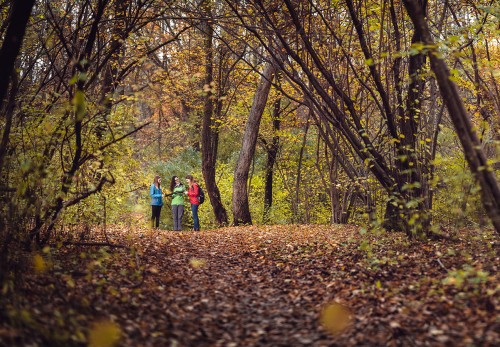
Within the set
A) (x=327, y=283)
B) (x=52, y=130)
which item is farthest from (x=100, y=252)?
(x=327, y=283)

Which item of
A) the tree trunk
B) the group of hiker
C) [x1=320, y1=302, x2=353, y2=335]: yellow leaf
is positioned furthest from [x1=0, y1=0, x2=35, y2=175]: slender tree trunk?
the tree trunk

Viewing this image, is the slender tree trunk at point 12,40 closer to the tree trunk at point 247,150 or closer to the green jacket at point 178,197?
the green jacket at point 178,197

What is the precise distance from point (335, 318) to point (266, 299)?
53.5 inches

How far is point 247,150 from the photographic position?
18453mm

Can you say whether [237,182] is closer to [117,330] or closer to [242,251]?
[242,251]

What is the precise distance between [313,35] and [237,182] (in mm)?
7045

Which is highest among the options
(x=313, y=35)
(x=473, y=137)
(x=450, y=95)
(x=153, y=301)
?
(x=313, y=35)

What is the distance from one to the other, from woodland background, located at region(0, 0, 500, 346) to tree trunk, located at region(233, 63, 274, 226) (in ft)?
0.18

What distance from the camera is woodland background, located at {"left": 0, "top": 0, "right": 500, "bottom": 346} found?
20.7 ft

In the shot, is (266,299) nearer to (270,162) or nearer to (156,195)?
(156,195)

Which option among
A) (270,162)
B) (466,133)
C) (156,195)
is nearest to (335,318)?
(466,133)

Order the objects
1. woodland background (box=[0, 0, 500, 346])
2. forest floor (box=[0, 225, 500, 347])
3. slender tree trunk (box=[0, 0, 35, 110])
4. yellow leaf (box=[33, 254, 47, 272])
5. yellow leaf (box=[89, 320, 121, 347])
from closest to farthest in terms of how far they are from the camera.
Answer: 1. yellow leaf (box=[89, 320, 121, 347])
2. forest floor (box=[0, 225, 500, 347])
3. slender tree trunk (box=[0, 0, 35, 110])
4. yellow leaf (box=[33, 254, 47, 272])
5. woodland background (box=[0, 0, 500, 346])

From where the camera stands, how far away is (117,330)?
425 centimetres

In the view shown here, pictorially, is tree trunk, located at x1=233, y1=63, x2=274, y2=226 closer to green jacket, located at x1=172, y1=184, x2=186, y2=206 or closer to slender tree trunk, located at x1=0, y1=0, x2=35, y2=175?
green jacket, located at x1=172, y1=184, x2=186, y2=206
